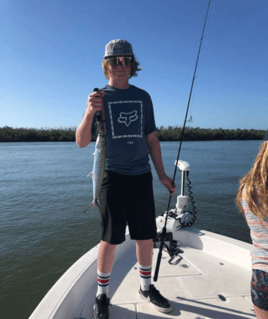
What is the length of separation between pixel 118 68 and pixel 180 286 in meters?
2.08

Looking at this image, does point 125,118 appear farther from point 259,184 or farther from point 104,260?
point 104,260

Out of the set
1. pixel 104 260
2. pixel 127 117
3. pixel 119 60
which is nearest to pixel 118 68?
pixel 119 60

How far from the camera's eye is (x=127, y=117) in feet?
5.55

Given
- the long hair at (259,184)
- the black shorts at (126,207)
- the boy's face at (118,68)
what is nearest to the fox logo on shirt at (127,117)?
the boy's face at (118,68)

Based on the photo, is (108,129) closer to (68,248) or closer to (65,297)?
(65,297)

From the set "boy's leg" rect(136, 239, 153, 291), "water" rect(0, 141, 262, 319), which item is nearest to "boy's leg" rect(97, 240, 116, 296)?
"boy's leg" rect(136, 239, 153, 291)

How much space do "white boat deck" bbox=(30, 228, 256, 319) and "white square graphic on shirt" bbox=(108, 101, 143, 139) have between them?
1335mm

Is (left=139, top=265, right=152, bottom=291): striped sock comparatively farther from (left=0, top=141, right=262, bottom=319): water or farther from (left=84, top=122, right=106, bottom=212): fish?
(left=0, top=141, right=262, bottom=319): water

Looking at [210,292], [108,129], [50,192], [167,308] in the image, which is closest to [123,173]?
[108,129]

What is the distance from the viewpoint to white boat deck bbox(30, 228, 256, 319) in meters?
1.84

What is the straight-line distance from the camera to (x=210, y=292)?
2168 mm

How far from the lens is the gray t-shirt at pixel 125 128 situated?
167 centimetres

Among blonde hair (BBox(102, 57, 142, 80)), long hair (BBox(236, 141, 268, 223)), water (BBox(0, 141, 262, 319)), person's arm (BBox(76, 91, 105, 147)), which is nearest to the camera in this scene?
long hair (BBox(236, 141, 268, 223))

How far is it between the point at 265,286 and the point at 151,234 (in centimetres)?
84
